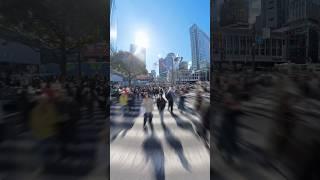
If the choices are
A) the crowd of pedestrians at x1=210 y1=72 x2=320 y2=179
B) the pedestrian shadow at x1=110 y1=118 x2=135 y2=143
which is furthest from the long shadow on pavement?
the crowd of pedestrians at x1=210 y1=72 x2=320 y2=179

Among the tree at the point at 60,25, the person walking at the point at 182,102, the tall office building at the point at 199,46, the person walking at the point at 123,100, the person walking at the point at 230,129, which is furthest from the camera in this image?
the person walking at the point at 123,100

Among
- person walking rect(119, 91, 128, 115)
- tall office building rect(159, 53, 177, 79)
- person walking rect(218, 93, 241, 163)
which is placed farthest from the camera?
person walking rect(119, 91, 128, 115)

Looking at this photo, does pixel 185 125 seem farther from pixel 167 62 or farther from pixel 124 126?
pixel 167 62

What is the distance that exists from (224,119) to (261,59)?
1.10 meters

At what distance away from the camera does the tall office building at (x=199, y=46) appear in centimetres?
541

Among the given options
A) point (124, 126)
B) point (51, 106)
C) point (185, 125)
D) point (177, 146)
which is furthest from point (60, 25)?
point (185, 125)

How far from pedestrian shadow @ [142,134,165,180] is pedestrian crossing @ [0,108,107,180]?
77 cm

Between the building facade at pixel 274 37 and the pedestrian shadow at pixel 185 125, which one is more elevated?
the building facade at pixel 274 37

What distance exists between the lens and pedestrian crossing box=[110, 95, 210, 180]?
4.99 metres

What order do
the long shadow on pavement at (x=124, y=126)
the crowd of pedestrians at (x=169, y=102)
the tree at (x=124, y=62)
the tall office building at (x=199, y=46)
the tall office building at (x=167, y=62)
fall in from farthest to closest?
the tall office building at (x=167, y=62) → the long shadow on pavement at (x=124, y=126) → the crowd of pedestrians at (x=169, y=102) → the tree at (x=124, y=62) → the tall office building at (x=199, y=46)

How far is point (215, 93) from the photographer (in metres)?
4.94

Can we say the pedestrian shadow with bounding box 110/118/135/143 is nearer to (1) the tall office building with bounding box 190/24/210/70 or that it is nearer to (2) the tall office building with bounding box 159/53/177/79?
(2) the tall office building with bounding box 159/53/177/79

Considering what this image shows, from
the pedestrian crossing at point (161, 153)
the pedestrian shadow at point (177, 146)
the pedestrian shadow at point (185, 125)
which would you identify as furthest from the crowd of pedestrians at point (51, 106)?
the pedestrian shadow at point (185, 125)

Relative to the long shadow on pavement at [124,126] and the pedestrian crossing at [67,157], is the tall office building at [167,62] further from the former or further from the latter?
the pedestrian crossing at [67,157]
